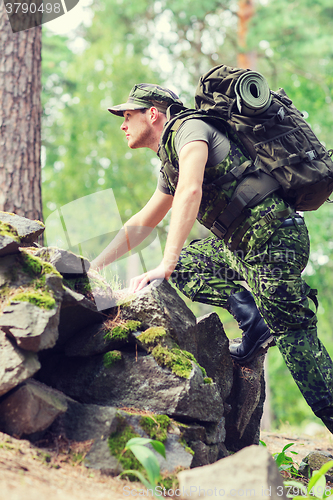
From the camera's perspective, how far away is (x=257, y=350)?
4023 millimetres

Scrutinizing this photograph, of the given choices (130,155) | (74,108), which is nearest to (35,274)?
(130,155)

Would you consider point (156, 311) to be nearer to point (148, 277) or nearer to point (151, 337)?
point (151, 337)

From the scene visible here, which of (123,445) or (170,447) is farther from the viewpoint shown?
(170,447)

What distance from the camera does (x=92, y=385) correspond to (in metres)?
3.22

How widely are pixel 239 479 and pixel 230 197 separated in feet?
6.88

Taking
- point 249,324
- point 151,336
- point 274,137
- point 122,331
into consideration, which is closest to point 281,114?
point 274,137

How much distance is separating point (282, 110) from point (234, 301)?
5.67 feet

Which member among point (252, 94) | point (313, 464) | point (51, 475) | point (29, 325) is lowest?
point (313, 464)

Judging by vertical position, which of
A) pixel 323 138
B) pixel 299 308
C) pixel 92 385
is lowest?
pixel 92 385

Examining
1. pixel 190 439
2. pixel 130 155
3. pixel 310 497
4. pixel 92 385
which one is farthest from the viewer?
pixel 130 155

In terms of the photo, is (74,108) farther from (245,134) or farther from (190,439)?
(190,439)

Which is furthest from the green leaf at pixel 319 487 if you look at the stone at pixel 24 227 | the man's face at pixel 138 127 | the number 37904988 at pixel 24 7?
the number 37904988 at pixel 24 7

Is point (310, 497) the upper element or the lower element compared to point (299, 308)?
lower

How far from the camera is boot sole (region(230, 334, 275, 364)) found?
388cm
